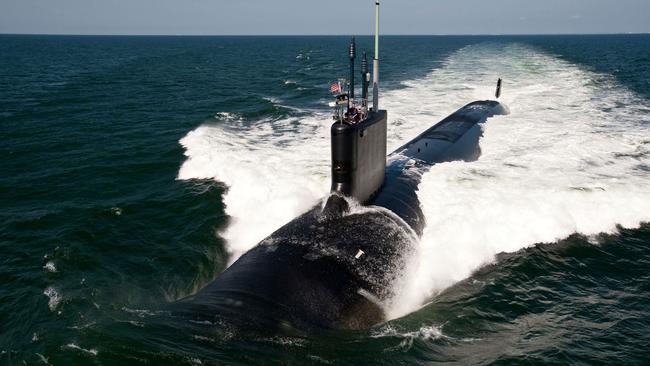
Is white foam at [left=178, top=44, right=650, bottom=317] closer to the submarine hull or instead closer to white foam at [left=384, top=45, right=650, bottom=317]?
white foam at [left=384, top=45, right=650, bottom=317]

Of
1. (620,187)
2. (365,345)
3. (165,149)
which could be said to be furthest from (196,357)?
(165,149)

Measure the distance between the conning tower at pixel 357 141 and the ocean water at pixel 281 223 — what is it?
2.55 m

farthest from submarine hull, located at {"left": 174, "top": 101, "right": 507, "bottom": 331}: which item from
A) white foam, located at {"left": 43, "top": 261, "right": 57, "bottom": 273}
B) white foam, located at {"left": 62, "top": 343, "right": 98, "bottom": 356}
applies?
white foam, located at {"left": 43, "top": 261, "right": 57, "bottom": 273}

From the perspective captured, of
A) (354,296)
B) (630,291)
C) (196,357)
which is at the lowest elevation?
(630,291)

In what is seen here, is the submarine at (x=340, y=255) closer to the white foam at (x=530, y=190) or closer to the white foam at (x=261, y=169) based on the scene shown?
the white foam at (x=530, y=190)

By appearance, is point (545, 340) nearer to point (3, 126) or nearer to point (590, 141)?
point (590, 141)

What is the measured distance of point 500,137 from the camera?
83.3ft

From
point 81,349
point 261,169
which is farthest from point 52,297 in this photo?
point 261,169

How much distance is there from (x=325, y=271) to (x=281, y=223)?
526cm

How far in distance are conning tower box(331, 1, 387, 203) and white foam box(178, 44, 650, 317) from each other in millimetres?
2592

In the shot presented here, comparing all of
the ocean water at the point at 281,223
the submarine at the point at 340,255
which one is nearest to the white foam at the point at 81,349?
the ocean water at the point at 281,223

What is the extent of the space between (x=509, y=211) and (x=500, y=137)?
10798 mm

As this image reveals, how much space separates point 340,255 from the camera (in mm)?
11336

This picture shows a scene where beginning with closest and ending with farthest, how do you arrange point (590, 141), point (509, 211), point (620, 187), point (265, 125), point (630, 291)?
point (630, 291) → point (509, 211) → point (620, 187) → point (590, 141) → point (265, 125)
